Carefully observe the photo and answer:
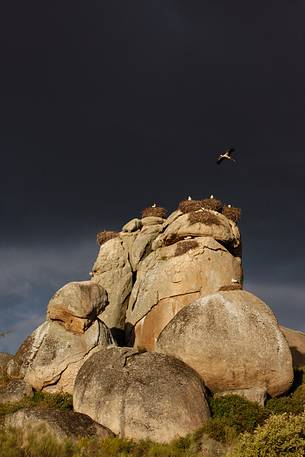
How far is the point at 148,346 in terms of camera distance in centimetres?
3177

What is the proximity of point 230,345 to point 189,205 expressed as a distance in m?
15.1

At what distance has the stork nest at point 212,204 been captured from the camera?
34.9 metres

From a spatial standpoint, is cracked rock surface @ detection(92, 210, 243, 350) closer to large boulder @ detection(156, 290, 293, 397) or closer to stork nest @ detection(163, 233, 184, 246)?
stork nest @ detection(163, 233, 184, 246)

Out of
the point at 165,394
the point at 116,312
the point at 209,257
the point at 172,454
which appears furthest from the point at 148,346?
the point at 172,454

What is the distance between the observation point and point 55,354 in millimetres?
24375

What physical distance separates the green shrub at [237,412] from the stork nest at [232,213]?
676 inches

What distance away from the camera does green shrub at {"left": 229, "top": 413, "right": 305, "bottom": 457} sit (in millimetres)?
13789

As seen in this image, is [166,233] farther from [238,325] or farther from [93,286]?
Answer: [238,325]

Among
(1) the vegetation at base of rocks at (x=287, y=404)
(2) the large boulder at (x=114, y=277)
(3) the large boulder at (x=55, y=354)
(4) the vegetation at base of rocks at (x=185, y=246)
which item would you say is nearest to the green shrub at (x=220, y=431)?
(1) the vegetation at base of rocks at (x=287, y=404)

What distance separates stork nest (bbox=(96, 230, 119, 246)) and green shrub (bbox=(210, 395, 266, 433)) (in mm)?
20799

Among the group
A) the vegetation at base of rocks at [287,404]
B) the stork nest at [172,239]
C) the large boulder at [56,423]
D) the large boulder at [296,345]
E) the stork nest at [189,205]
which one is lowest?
the large boulder at [56,423]

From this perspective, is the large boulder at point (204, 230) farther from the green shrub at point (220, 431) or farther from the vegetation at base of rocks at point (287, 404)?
the green shrub at point (220, 431)

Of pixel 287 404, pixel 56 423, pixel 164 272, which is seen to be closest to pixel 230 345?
pixel 287 404

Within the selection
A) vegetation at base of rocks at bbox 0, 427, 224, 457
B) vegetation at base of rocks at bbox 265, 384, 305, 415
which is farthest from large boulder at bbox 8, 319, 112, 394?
vegetation at base of rocks at bbox 265, 384, 305, 415
